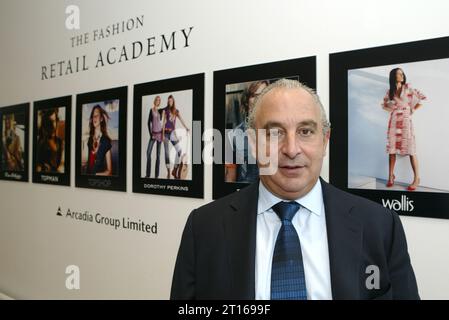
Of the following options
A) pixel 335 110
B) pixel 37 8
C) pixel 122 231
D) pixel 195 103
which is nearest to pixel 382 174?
pixel 335 110

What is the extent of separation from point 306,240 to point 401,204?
68cm

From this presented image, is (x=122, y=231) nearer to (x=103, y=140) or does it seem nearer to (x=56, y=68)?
(x=103, y=140)

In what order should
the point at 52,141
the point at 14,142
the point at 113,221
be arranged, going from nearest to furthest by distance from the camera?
the point at 113,221
the point at 52,141
the point at 14,142

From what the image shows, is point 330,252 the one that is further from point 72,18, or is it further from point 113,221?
point 72,18

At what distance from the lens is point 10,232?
4207 mm

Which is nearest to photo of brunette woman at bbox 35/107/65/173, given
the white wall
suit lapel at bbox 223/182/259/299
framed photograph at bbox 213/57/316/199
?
the white wall

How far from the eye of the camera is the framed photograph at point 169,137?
248cm

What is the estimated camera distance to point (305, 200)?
1.33m

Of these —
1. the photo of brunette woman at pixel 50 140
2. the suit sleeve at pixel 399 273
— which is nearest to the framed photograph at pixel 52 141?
the photo of brunette woman at pixel 50 140

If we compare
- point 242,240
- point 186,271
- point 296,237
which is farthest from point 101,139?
point 296,237

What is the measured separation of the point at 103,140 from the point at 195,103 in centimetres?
103

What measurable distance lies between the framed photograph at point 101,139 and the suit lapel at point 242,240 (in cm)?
174

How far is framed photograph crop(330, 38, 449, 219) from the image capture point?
1.64 meters

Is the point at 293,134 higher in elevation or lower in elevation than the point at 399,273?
higher
